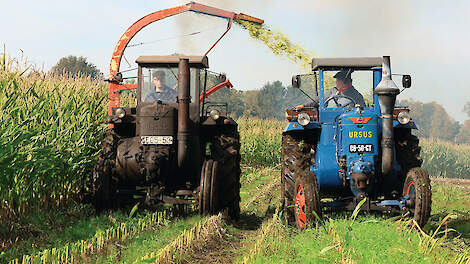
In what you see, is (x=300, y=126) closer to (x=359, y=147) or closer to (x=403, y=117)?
(x=359, y=147)

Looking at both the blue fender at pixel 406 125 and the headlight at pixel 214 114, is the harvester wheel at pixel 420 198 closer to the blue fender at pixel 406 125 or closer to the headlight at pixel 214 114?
the blue fender at pixel 406 125

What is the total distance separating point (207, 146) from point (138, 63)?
1.87 m

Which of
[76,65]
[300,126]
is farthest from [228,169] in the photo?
[76,65]

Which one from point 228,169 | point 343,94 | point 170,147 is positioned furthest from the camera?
point 228,169

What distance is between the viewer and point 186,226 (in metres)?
8.01

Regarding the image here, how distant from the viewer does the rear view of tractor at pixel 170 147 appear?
8.66m

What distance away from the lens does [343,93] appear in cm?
895

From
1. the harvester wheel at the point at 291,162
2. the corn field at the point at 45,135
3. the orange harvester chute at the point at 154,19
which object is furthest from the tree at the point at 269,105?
the harvester wheel at the point at 291,162

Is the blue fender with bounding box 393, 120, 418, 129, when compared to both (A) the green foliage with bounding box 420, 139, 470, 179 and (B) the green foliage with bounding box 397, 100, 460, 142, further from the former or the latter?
(B) the green foliage with bounding box 397, 100, 460, 142

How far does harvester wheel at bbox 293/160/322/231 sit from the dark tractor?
4.89 feet

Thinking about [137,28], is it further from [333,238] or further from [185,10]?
[333,238]

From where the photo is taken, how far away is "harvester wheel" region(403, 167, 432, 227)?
7.04 metres

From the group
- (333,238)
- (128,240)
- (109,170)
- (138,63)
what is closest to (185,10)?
(138,63)

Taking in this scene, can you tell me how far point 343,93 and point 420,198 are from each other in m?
2.46
